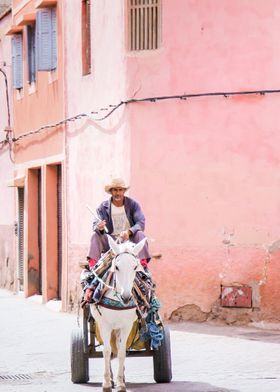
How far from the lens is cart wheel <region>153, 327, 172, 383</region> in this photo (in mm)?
12906

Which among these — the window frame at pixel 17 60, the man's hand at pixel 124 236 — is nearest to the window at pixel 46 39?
the window frame at pixel 17 60

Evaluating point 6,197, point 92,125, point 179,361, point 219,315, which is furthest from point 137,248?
point 6,197

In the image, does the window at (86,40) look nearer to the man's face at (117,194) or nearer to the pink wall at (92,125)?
the pink wall at (92,125)

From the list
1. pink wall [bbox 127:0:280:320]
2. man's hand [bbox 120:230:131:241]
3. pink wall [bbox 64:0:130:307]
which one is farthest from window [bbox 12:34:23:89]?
man's hand [bbox 120:230:131:241]

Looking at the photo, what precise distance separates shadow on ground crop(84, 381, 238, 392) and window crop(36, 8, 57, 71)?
39.5ft

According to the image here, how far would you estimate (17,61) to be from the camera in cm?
2764

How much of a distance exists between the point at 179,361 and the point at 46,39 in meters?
11.0

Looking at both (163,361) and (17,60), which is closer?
(163,361)

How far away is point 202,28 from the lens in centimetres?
1909

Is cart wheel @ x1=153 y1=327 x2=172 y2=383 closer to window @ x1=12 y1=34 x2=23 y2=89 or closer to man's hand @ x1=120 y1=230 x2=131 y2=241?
man's hand @ x1=120 y1=230 x2=131 y2=241

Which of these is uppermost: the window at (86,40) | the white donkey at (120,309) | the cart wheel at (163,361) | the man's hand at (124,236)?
the window at (86,40)

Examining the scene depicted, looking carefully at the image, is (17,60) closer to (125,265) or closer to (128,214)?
(128,214)

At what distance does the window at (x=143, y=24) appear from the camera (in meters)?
19.5

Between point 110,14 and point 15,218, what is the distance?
32.2 feet
